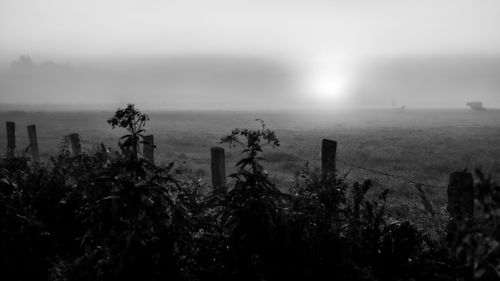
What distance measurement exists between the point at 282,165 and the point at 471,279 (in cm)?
1651

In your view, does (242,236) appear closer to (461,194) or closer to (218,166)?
(461,194)

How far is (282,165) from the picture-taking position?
838 inches

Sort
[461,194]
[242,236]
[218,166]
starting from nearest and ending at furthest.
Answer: [242,236] < [461,194] < [218,166]

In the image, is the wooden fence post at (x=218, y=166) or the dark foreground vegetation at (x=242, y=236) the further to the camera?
the wooden fence post at (x=218, y=166)

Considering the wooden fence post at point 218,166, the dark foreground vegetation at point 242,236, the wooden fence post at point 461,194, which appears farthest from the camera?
the wooden fence post at point 218,166

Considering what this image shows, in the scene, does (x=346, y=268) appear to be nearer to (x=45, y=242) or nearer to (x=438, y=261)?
(x=438, y=261)

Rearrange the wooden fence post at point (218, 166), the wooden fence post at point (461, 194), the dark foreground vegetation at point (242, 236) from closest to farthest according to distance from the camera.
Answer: the dark foreground vegetation at point (242, 236) < the wooden fence post at point (461, 194) < the wooden fence post at point (218, 166)

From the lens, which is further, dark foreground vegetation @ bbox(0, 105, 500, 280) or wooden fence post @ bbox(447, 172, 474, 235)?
wooden fence post @ bbox(447, 172, 474, 235)

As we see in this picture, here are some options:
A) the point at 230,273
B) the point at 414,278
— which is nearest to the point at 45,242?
the point at 230,273

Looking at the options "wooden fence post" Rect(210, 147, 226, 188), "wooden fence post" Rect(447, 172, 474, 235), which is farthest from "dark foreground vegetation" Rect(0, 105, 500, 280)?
"wooden fence post" Rect(210, 147, 226, 188)

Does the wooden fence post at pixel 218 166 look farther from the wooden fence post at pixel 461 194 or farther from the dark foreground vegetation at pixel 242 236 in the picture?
the wooden fence post at pixel 461 194

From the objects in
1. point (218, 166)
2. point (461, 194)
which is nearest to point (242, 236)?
point (461, 194)

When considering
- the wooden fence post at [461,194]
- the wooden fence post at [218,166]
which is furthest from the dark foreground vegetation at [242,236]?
→ the wooden fence post at [218,166]

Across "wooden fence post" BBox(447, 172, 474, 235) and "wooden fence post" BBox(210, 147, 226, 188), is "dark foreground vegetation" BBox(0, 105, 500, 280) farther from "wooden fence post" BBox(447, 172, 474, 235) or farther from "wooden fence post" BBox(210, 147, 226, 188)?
"wooden fence post" BBox(210, 147, 226, 188)
